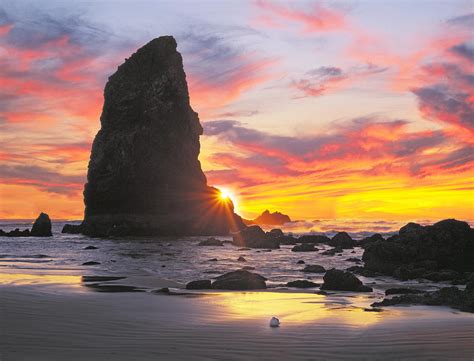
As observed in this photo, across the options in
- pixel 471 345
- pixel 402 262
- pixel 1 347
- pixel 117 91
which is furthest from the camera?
pixel 117 91

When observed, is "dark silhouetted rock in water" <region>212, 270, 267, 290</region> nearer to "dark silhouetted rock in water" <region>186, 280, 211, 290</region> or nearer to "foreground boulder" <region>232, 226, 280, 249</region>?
"dark silhouetted rock in water" <region>186, 280, 211, 290</region>

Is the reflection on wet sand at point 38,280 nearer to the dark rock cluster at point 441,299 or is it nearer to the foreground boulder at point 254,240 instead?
the dark rock cluster at point 441,299

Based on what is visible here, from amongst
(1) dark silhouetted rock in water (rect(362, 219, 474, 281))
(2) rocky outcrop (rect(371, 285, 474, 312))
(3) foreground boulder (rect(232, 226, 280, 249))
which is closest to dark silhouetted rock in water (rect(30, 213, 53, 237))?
(3) foreground boulder (rect(232, 226, 280, 249))

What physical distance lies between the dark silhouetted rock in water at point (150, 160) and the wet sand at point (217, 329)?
68.3 metres

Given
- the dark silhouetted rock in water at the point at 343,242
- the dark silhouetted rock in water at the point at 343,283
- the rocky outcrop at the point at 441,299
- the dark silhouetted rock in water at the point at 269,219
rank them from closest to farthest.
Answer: the rocky outcrop at the point at 441,299 < the dark silhouetted rock in water at the point at 343,283 < the dark silhouetted rock in water at the point at 343,242 < the dark silhouetted rock in water at the point at 269,219

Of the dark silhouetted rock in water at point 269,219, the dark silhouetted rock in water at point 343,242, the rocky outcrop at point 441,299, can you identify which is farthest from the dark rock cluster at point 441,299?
the dark silhouetted rock in water at point 269,219

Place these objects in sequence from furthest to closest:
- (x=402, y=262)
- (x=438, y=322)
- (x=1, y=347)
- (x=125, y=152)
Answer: (x=125, y=152)
(x=402, y=262)
(x=438, y=322)
(x=1, y=347)

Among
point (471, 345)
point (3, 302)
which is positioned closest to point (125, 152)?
point (3, 302)

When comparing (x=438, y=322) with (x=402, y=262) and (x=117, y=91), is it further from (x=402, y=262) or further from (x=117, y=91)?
(x=117, y=91)

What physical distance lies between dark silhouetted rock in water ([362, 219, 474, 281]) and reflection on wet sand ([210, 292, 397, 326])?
10846 millimetres

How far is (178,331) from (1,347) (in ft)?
8.61

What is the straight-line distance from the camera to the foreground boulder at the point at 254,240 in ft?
148

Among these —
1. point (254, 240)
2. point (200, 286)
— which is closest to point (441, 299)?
point (200, 286)

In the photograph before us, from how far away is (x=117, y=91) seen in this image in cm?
8812
